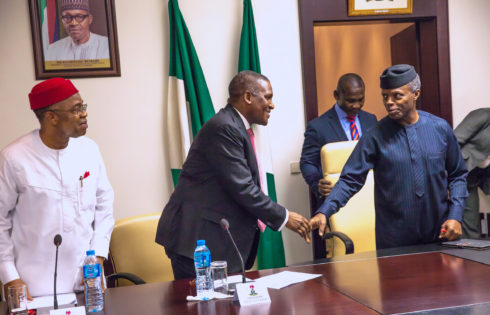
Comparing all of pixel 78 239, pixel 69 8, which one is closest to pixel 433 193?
pixel 78 239

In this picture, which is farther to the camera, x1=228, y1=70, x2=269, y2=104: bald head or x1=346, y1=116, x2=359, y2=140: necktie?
x1=346, y1=116, x2=359, y2=140: necktie

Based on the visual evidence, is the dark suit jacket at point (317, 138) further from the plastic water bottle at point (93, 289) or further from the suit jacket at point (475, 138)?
the plastic water bottle at point (93, 289)

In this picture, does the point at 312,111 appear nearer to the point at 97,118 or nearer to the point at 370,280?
the point at 97,118

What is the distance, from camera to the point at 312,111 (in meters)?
4.20

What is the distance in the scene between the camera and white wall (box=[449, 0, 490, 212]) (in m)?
4.45

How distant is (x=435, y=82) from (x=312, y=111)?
3.76ft

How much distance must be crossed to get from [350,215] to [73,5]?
248cm

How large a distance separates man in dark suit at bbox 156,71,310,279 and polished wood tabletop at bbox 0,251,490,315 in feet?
0.63

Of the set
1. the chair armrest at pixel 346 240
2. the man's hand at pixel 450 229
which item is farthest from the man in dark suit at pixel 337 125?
the man's hand at pixel 450 229

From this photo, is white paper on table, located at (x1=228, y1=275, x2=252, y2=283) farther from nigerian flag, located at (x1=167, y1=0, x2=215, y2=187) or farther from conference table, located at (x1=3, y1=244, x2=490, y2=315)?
nigerian flag, located at (x1=167, y1=0, x2=215, y2=187)

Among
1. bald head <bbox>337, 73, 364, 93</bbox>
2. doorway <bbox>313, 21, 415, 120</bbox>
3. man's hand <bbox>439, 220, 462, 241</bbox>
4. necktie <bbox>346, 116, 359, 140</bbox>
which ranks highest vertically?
doorway <bbox>313, 21, 415, 120</bbox>

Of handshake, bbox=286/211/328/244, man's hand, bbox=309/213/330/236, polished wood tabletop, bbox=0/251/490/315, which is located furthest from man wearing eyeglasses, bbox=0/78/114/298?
man's hand, bbox=309/213/330/236

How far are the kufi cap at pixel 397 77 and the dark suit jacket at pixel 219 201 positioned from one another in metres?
0.77

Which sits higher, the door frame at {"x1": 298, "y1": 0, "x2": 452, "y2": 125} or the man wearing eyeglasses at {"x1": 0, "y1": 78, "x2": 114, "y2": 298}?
the door frame at {"x1": 298, "y1": 0, "x2": 452, "y2": 125}
